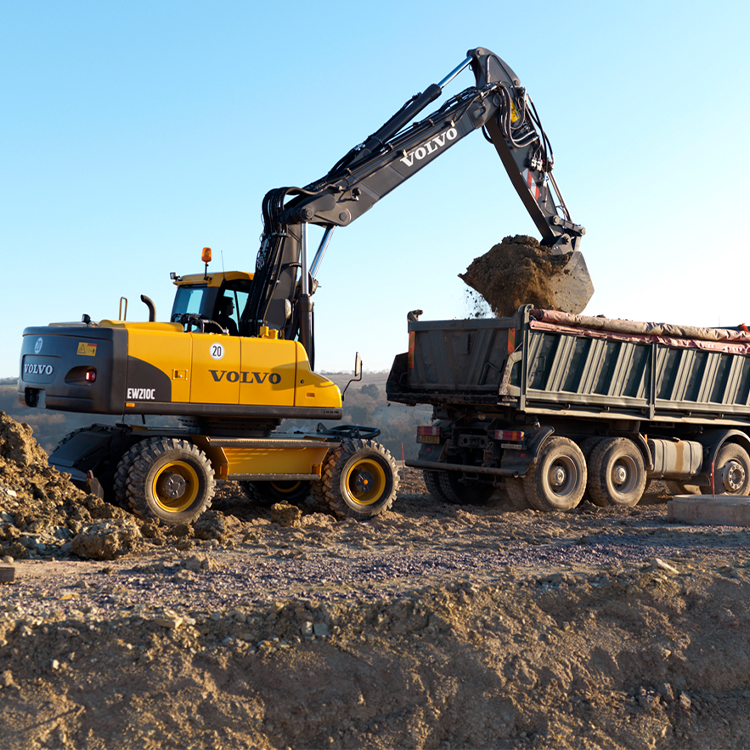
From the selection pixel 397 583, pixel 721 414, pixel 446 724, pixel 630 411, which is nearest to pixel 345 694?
pixel 446 724

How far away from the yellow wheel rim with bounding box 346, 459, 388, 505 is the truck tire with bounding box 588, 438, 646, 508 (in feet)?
11.0

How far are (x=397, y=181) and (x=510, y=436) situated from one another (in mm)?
3963

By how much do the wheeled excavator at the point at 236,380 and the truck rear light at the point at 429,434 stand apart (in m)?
1.29

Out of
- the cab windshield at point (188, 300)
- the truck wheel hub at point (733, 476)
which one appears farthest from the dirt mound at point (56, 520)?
the truck wheel hub at point (733, 476)

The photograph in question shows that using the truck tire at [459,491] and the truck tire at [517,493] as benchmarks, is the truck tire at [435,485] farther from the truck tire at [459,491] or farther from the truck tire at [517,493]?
the truck tire at [517,493]

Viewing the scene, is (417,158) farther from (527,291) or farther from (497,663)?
(497,663)

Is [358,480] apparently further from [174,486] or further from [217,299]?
[217,299]

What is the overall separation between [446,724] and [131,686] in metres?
1.68

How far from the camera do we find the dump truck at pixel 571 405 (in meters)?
10.9

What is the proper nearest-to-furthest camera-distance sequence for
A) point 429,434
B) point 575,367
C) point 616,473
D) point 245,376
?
point 245,376, point 575,367, point 616,473, point 429,434

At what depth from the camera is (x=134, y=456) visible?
28.1 ft

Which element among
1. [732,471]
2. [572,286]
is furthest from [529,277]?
[732,471]

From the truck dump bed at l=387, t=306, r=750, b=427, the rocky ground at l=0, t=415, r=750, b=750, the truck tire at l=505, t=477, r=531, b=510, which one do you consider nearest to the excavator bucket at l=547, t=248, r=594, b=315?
the truck dump bed at l=387, t=306, r=750, b=427

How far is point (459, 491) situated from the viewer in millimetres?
12359
